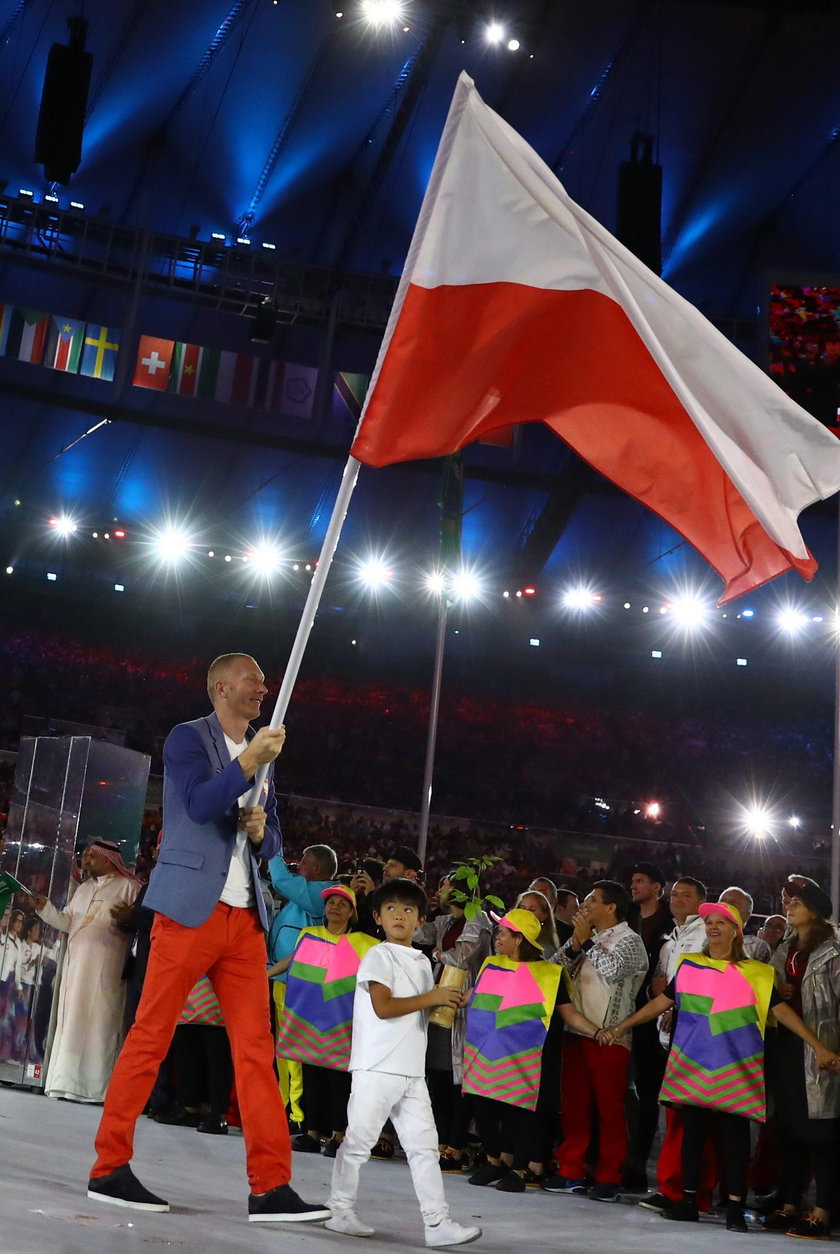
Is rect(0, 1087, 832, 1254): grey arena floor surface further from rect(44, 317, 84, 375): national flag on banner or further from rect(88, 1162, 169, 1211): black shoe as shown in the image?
rect(44, 317, 84, 375): national flag on banner

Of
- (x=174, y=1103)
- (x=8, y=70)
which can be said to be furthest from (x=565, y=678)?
(x=174, y=1103)

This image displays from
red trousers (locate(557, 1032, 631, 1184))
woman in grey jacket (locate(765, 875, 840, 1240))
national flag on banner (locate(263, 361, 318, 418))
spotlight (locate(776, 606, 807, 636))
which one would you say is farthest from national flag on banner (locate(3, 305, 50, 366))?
woman in grey jacket (locate(765, 875, 840, 1240))

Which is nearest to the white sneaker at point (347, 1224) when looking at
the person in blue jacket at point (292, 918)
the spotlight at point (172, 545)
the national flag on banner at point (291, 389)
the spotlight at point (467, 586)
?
the person in blue jacket at point (292, 918)

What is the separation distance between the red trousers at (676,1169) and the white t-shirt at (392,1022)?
1.89 metres

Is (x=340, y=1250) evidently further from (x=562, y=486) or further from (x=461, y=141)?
(x=562, y=486)

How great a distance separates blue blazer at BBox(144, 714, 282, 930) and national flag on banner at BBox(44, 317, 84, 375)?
16.9m

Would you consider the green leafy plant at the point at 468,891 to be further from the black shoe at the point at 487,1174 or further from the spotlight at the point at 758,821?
the spotlight at the point at 758,821

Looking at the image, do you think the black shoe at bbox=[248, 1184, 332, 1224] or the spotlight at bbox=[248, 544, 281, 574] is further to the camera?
the spotlight at bbox=[248, 544, 281, 574]

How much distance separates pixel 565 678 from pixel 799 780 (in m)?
5.07

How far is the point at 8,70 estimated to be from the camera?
19.2 meters

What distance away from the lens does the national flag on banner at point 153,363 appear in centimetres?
2058

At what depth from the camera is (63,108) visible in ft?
51.3

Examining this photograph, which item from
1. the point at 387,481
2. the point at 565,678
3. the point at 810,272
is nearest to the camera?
the point at 810,272

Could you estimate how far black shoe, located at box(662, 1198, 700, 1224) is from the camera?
558 cm
